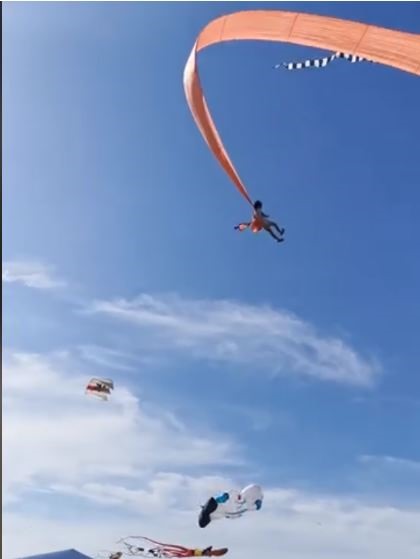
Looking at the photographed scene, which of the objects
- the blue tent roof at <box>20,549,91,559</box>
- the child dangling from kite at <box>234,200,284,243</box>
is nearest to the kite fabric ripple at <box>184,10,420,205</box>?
the child dangling from kite at <box>234,200,284,243</box>

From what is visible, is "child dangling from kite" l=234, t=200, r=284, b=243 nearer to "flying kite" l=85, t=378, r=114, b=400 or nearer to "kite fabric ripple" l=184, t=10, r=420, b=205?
"kite fabric ripple" l=184, t=10, r=420, b=205

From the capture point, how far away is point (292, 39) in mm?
19797

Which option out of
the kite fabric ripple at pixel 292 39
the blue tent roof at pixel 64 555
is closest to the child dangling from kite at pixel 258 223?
the kite fabric ripple at pixel 292 39

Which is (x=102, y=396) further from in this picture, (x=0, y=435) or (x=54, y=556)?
(x=0, y=435)

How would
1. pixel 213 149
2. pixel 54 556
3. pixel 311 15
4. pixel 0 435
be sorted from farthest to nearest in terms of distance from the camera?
pixel 54 556 < pixel 213 149 < pixel 311 15 < pixel 0 435

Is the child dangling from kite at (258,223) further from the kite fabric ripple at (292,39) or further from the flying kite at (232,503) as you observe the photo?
the flying kite at (232,503)

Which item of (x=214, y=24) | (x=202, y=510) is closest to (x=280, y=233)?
(x=214, y=24)

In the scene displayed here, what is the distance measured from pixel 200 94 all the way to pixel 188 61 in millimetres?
1096

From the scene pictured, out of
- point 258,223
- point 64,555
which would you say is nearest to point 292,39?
point 258,223

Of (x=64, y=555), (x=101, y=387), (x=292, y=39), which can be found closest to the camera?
(x=292, y=39)

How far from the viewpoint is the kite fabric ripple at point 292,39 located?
17.5 metres

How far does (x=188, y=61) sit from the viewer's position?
22.5m

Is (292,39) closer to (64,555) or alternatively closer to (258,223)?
(258,223)

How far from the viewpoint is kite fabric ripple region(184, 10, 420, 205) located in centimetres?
1752
